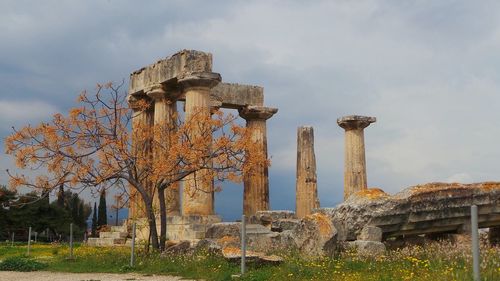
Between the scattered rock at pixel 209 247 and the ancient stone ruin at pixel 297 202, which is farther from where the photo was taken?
the scattered rock at pixel 209 247

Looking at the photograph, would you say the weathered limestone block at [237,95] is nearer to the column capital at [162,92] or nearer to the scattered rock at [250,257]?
the column capital at [162,92]

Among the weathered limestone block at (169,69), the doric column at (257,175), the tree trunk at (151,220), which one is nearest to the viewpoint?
the tree trunk at (151,220)

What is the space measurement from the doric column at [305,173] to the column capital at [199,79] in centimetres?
827

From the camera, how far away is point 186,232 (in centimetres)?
2594

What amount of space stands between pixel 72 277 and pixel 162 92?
13.5 metres

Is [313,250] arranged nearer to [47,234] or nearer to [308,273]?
[308,273]

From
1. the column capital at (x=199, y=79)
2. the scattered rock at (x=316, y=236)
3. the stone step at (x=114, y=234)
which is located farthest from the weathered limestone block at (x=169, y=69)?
the scattered rock at (x=316, y=236)

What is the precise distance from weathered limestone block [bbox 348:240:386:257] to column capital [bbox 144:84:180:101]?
15699mm

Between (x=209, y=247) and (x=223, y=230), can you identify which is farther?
(x=223, y=230)

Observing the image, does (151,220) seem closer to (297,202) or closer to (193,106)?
(193,106)

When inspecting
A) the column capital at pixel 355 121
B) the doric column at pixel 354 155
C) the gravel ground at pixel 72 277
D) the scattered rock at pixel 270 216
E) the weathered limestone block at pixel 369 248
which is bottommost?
the gravel ground at pixel 72 277

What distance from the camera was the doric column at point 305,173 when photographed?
33.7 meters

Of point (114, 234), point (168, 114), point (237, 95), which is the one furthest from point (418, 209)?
point (237, 95)

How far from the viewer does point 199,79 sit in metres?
26.9
